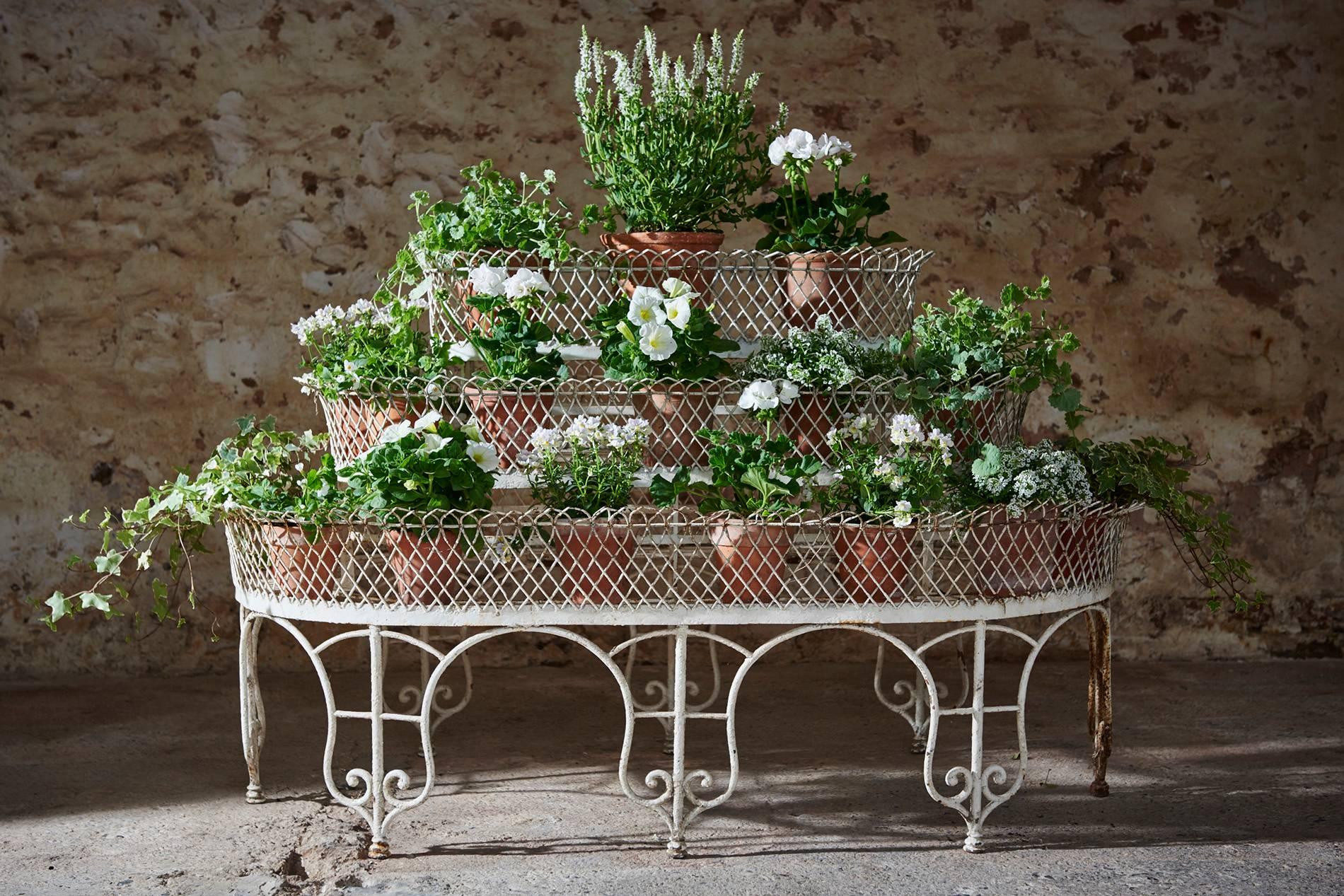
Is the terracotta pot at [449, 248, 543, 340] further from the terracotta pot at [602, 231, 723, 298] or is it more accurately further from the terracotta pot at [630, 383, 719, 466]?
the terracotta pot at [630, 383, 719, 466]

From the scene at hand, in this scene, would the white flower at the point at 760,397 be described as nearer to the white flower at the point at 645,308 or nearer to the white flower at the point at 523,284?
the white flower at the point at 645,308

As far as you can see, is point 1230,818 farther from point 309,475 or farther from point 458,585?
point 309,475

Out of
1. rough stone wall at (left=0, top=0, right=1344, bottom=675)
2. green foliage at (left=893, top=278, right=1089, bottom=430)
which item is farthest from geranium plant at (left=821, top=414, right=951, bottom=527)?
rough stone wall at (left=0, top=0, right=1344, bottom=675)

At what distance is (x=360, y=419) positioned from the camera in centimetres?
293

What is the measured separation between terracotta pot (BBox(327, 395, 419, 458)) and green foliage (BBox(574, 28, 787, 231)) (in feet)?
1.90

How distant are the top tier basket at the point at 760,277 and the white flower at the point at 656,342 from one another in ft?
0.61

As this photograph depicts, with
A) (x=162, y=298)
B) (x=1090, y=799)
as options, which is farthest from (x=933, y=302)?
(x=162, y=298)

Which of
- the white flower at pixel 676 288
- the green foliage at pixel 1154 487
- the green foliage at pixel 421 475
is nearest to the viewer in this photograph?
the green foliage at pixel 421 475

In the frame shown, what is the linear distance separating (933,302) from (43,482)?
123 inches

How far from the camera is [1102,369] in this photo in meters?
4.73

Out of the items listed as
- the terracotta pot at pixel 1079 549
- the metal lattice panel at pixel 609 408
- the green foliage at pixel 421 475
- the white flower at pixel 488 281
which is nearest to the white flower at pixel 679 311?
the metal lattice panel at pixel 609 408

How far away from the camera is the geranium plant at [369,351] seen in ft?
9.32

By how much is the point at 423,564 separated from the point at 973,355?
1.25 metres

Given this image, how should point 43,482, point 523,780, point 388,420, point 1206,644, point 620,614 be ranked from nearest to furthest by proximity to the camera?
point 620,614 → point 388,420 → point 523,780 → point 43,482 → point 1206,644
